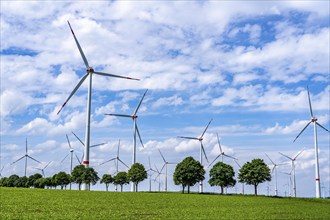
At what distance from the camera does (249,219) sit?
50.8m

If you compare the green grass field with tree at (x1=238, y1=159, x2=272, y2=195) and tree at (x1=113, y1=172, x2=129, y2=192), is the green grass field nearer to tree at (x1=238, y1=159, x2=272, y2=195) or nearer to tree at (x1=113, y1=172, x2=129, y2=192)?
tree at (x1=238, y1=159, x2=272, y2=195)

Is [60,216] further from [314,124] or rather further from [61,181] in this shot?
[314,124]

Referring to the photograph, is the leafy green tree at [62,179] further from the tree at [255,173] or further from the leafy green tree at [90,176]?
the tree at [255,173]

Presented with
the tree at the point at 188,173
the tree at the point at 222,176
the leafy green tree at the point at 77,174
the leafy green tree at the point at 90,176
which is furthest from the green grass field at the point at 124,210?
the leafy green tree at the point at 77,174

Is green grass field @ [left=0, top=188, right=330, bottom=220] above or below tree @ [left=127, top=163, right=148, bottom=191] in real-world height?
below

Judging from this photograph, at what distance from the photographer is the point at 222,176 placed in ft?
446

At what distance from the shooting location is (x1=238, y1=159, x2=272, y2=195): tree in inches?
5290

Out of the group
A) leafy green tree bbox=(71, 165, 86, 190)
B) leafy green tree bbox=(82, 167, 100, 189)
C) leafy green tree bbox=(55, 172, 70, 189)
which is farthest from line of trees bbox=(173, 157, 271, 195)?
leafy green tree bbox=(55, 172, 70, 189)

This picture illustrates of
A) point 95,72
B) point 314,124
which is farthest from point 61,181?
point 314,124

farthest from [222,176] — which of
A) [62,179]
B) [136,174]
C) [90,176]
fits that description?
[62,179]

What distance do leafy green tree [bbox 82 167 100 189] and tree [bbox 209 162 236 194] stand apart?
127ft

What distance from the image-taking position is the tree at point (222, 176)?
13662cm

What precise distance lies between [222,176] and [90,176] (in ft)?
144

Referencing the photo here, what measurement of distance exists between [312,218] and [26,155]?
165 metres
